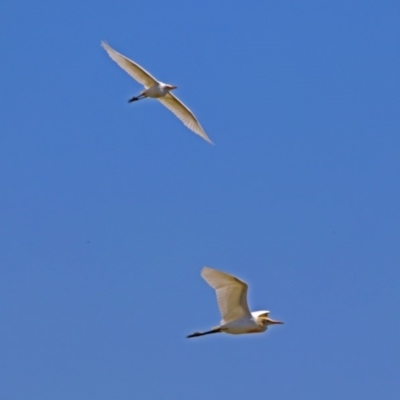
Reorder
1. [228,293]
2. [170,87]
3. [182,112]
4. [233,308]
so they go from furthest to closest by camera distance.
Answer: [182,112] → [170,87] → [233,308] → [228,293]

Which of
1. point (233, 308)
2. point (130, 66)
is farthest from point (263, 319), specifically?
point (130, 66)

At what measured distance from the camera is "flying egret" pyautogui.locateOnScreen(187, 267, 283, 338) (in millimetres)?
25827

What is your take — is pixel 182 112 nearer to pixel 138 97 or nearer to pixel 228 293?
pixel 138 97

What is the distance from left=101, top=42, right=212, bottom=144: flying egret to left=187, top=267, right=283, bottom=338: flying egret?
9.12m

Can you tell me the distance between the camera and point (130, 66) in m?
34.0

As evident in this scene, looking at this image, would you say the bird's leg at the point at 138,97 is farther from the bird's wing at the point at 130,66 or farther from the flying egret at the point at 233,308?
the flying egret at the point at 233,308

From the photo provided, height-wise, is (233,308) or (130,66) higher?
(130,66)

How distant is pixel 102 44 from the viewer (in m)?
33.8

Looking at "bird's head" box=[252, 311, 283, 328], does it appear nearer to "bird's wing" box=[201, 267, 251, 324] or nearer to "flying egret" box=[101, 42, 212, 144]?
"bird's wing" box=[201, 267, 251, 324]

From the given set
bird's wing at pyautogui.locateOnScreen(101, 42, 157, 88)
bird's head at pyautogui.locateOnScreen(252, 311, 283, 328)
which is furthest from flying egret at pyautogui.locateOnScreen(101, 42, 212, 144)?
bird's head at pyautogui.locateOnScreen(252, 311, 283, 328)

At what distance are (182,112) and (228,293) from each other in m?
11.3

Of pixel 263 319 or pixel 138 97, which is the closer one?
pixel 263 319

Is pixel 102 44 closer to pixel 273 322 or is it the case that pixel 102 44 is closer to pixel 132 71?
pixel 132 71

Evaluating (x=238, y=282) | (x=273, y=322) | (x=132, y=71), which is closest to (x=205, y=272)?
Result: (x=238, y=282)
